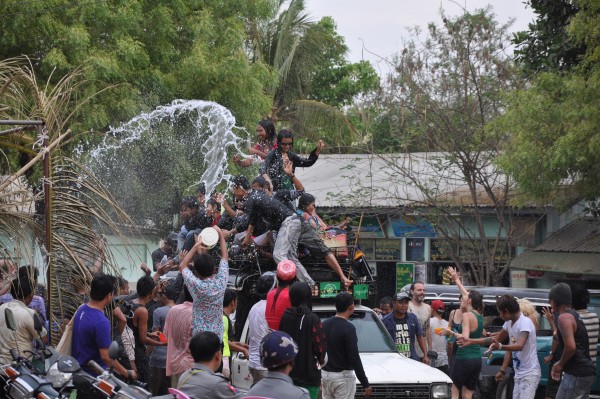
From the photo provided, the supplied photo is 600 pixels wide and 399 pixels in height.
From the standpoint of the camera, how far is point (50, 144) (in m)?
9.32

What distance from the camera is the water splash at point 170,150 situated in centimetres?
2141

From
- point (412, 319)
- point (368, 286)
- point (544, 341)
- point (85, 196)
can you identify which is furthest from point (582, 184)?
point (85, 196)

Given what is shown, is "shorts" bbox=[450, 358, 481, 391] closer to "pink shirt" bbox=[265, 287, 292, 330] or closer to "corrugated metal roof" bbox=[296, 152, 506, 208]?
"pink shirt" bbox=[265, 287, 292, 330]

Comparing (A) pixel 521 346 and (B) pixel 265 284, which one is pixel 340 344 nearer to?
(B) pixel 265 284

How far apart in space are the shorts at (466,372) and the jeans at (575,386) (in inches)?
88.4

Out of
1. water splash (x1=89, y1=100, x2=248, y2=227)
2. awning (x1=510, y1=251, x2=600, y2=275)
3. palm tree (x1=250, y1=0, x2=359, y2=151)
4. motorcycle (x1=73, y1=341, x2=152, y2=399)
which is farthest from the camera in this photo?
palm tree (x1=250, y1=0, x2=359, y2=151)

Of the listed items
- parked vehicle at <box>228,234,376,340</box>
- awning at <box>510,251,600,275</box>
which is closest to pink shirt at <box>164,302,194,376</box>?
parked vehicle at <box>228,234,376,340</box>

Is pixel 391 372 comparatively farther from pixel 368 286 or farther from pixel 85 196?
pixel 85 196

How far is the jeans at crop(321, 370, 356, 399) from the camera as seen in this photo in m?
10.4

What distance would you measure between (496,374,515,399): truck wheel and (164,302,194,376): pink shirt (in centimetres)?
574

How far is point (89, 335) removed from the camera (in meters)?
8.58

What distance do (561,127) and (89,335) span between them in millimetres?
13683

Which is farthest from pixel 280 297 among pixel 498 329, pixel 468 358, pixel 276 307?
pixel 498 329

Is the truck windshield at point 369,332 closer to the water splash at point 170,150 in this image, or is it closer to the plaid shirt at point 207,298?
the plaid shirt at point 207,298
